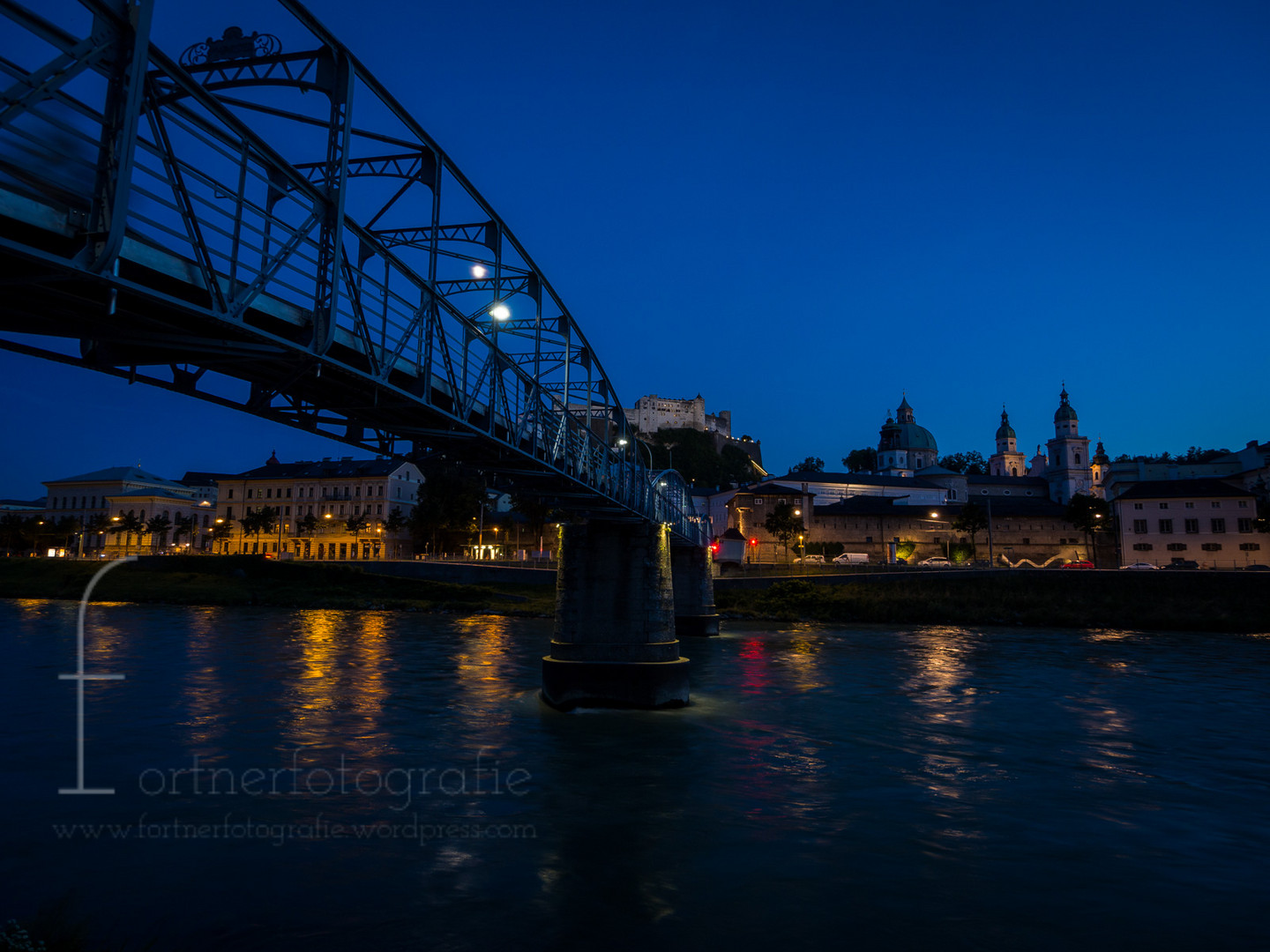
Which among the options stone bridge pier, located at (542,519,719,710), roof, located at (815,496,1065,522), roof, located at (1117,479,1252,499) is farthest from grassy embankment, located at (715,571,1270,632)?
roof, located at (815,496,1065,522)

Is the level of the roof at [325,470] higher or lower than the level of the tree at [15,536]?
higher

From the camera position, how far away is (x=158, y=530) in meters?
114

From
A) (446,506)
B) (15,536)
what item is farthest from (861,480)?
(15,536)

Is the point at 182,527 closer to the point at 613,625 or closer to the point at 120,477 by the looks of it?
the point at 120,477

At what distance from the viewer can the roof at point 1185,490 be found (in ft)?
273

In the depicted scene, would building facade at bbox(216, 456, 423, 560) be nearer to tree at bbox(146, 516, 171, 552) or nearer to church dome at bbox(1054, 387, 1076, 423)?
tree at bbox(146, 516, 171, 552)

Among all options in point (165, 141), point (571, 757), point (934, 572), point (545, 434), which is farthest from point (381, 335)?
point (934, 572)

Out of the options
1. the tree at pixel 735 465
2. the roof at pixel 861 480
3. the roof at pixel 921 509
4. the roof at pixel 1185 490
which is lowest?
the roof at pixel 921 509

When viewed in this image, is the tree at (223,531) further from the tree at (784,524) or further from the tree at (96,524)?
the tree at (784,524)

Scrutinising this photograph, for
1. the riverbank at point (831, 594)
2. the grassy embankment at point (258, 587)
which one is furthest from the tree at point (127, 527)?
the riverbank at point (831, 594)

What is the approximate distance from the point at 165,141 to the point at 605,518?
65.3 feet

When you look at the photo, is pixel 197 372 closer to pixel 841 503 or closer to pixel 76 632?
pixel 76 632

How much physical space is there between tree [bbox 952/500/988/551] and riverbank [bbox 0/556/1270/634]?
31.8 m

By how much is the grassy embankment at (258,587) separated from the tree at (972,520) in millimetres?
52597
